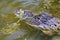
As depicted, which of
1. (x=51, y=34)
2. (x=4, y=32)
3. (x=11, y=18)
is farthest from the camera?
(x=11, y=18)

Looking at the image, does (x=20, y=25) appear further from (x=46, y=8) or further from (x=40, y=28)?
(x=46, y=8)

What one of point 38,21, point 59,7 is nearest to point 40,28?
point 38,21

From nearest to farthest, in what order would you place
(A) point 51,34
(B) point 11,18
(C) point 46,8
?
1. (A) point 51,34
2. (B) point 11,18
3. (C) point 46,8

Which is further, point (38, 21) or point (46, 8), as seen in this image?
point (46, 8)

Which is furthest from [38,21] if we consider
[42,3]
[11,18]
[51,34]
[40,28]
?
[42,3]

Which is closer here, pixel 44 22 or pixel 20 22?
pixel 44 22

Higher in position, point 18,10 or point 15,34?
point 18,10

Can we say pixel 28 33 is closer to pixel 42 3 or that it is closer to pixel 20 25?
pixel 20 25
